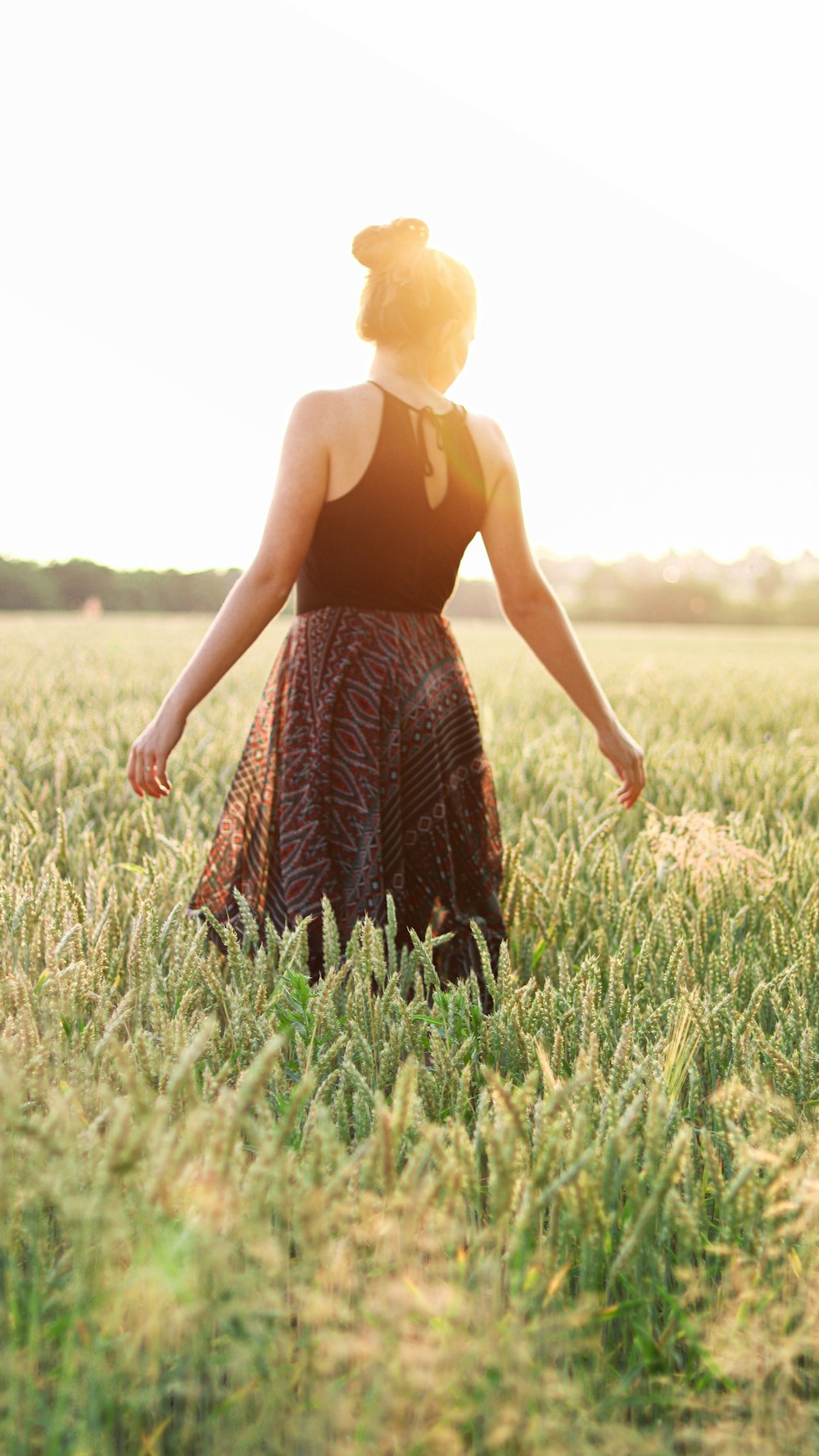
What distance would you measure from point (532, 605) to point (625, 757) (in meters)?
0.39

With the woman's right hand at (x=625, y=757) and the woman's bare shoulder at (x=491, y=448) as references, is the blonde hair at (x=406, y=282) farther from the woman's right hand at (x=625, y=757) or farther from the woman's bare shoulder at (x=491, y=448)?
the woman's right hand at (x=625, y=757)

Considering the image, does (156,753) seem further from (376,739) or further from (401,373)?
(401,373)

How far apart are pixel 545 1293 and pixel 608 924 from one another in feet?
3.63

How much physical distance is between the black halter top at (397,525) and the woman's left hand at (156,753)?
0.39m

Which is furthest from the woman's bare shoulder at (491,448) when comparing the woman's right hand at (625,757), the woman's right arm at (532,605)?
the woman's right hand at (625,757)

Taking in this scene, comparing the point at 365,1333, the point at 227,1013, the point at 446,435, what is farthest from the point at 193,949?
the point at 446,435

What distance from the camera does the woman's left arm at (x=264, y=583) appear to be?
1780mm

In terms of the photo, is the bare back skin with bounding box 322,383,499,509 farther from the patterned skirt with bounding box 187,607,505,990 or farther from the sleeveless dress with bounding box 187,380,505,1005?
the patterned skirt with bounding box 187,607,505,990

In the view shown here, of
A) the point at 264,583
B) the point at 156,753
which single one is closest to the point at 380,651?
the point at 264,583

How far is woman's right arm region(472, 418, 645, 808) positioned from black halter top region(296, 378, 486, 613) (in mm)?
62

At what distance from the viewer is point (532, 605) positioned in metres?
2.09

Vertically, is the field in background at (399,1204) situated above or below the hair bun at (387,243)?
below

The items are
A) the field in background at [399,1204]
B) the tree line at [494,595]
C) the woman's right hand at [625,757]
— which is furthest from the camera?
the tree line at [494,595]

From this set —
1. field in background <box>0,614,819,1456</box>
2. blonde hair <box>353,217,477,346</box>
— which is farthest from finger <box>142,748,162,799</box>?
blonde hair <box>353,217,477,346</box>
